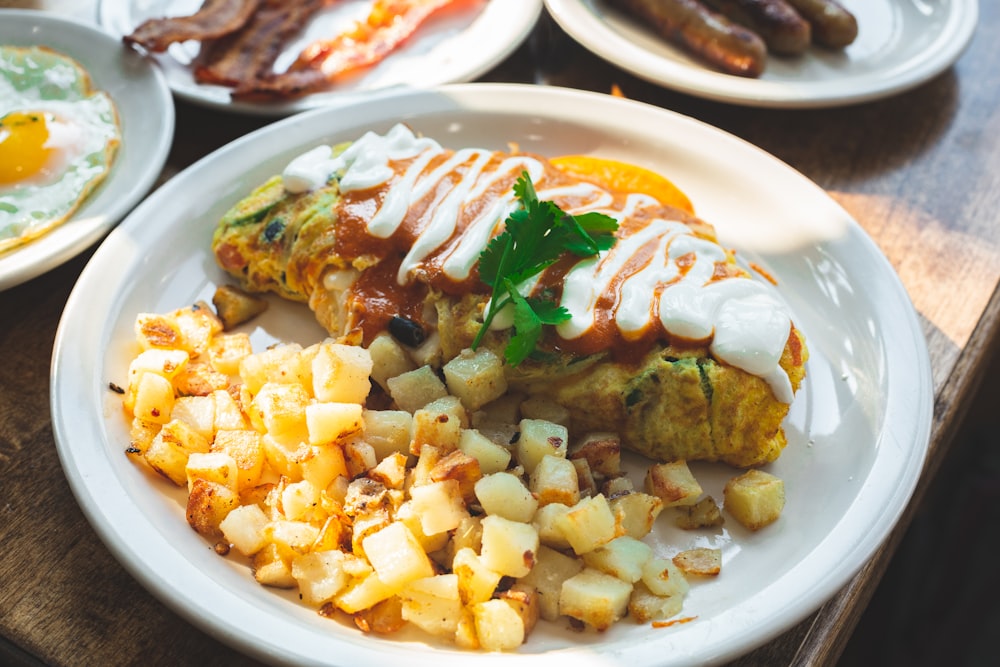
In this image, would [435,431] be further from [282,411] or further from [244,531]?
[244,531]

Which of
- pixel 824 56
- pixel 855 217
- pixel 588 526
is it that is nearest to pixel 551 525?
pixel 588 526

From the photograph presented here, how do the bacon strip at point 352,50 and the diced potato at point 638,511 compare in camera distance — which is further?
the bacon strip at point 352,50

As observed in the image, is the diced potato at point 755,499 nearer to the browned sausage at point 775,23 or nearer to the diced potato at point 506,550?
the diced potato at point 506,550

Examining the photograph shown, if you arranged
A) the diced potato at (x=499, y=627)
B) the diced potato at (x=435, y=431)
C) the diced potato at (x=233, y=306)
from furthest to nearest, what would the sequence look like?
the diced potato at (x=233, y=306)
the diced potato at (x=435, y=431)
the diced potato at (x=499, y=627)

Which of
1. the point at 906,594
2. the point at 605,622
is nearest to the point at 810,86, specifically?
the point at 906,594

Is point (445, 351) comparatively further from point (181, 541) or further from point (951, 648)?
point (951, 648)

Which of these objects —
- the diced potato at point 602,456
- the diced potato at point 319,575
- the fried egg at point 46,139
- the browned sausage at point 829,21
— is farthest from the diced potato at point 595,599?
the browned sausage at point 829,21
